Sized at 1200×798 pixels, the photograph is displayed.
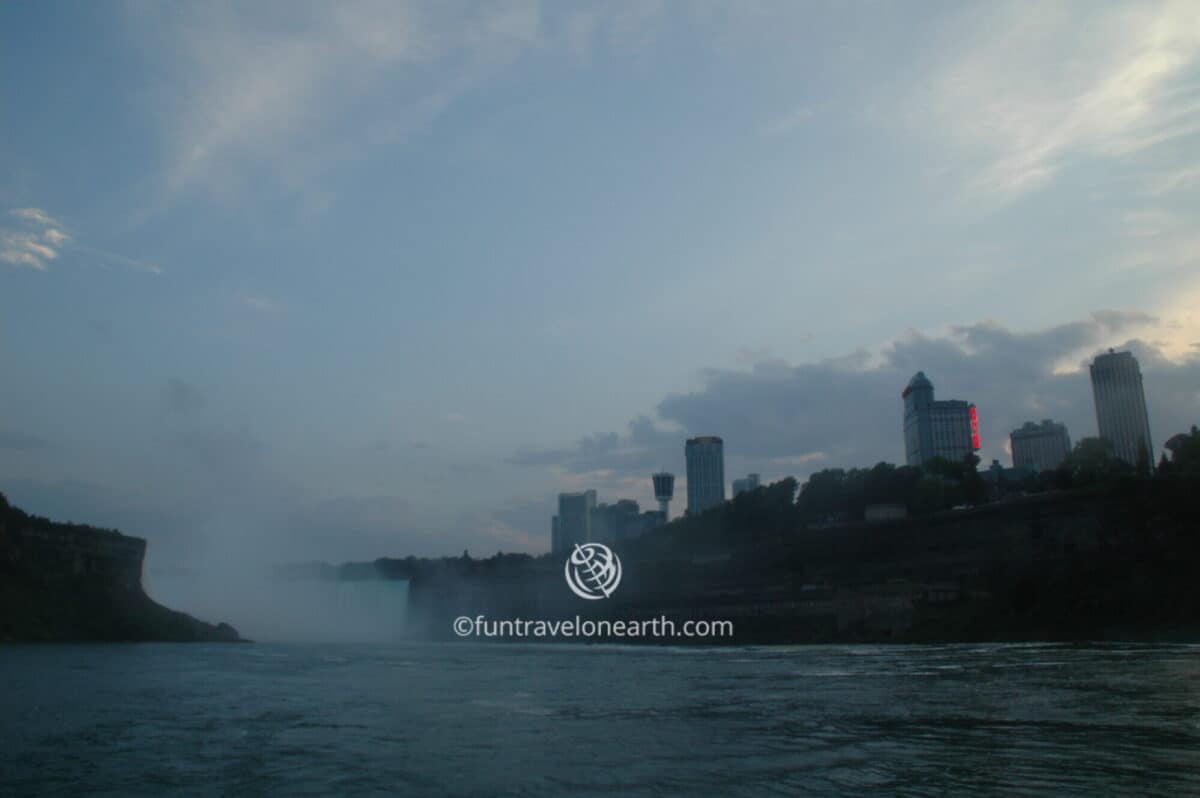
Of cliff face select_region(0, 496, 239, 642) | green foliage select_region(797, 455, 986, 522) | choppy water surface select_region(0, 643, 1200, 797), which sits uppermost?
green foliage select_region(797, 455, 986, 522)

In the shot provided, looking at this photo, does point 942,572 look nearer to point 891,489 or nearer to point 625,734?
point 891,489

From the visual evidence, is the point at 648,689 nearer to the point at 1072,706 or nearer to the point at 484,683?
the point at 484,683

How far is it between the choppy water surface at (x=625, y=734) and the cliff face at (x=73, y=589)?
4808 cm

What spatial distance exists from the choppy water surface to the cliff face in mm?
48081

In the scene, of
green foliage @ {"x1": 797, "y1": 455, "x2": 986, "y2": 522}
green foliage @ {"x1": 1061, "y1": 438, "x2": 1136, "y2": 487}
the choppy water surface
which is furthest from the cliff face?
green foliage @ {"x1": 1061, "y1": 438, "x2": 1136, "y2": 487}

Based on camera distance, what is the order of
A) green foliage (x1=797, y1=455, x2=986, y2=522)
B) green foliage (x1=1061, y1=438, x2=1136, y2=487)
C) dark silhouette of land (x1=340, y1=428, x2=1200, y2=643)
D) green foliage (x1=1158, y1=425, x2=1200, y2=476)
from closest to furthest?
1. dark silhouette of land (x1=340, y1=428, x2=1200, y2=643)
2. green foliage (x1=1158, y1=425, x2=1200, y2=476)
3. green foliage (x1=1061, y1=438, x2=1136, y2=487)
4. green foliage (x1=797, y1=455, x2=986, y2=522)

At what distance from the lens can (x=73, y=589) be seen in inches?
3556

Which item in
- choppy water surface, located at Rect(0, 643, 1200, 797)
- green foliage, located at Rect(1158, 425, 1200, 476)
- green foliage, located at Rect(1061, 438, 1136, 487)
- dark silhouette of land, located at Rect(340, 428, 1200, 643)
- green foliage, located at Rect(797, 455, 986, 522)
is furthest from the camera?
green foliage, located at Rect(797, 455, 986, 522)

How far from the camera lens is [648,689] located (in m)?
36.8

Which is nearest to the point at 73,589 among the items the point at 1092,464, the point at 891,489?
the point at 891,489

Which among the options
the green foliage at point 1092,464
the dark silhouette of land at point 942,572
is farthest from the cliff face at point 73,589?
the green foliage at point 1092,464

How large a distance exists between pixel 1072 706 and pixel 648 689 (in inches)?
655

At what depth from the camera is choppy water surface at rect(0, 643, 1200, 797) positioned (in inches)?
609

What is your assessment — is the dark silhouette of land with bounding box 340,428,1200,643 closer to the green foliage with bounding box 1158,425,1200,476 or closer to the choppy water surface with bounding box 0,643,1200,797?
the green foliage with bounding box 1158,425,1200,476
